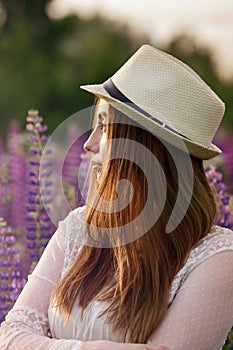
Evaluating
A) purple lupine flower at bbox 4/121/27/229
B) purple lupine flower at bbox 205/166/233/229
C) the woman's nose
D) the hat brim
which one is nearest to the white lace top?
the hat brim

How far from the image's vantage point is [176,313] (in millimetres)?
2553

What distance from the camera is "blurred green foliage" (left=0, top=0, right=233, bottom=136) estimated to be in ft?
61.2

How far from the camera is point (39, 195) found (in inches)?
148

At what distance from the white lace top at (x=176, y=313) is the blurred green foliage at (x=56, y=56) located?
45.2 feet

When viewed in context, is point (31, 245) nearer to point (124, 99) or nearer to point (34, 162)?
point (34, 162)

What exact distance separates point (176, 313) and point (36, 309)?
0.42 metres

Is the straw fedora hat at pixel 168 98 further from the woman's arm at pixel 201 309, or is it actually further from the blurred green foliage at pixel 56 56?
the blurred green foliage at pixel 56 56

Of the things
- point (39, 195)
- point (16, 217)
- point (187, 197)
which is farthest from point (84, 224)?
point (16, 217)

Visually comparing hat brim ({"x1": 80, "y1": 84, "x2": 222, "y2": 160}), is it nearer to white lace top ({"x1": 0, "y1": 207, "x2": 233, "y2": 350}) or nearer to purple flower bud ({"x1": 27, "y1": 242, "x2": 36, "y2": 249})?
white lace top ({"x1": 0, "y1": 207, "x2": 233, "y2": 350})

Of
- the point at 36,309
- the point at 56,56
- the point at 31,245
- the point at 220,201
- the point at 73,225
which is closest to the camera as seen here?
the point at 36,309

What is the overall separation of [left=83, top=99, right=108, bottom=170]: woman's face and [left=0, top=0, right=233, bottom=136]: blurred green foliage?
1388 centimetres

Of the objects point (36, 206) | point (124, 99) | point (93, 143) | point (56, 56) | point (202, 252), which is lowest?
point (56, 56)

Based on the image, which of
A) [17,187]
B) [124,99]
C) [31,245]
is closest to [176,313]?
[124,99]

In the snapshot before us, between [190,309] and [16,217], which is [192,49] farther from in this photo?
[190,309]
